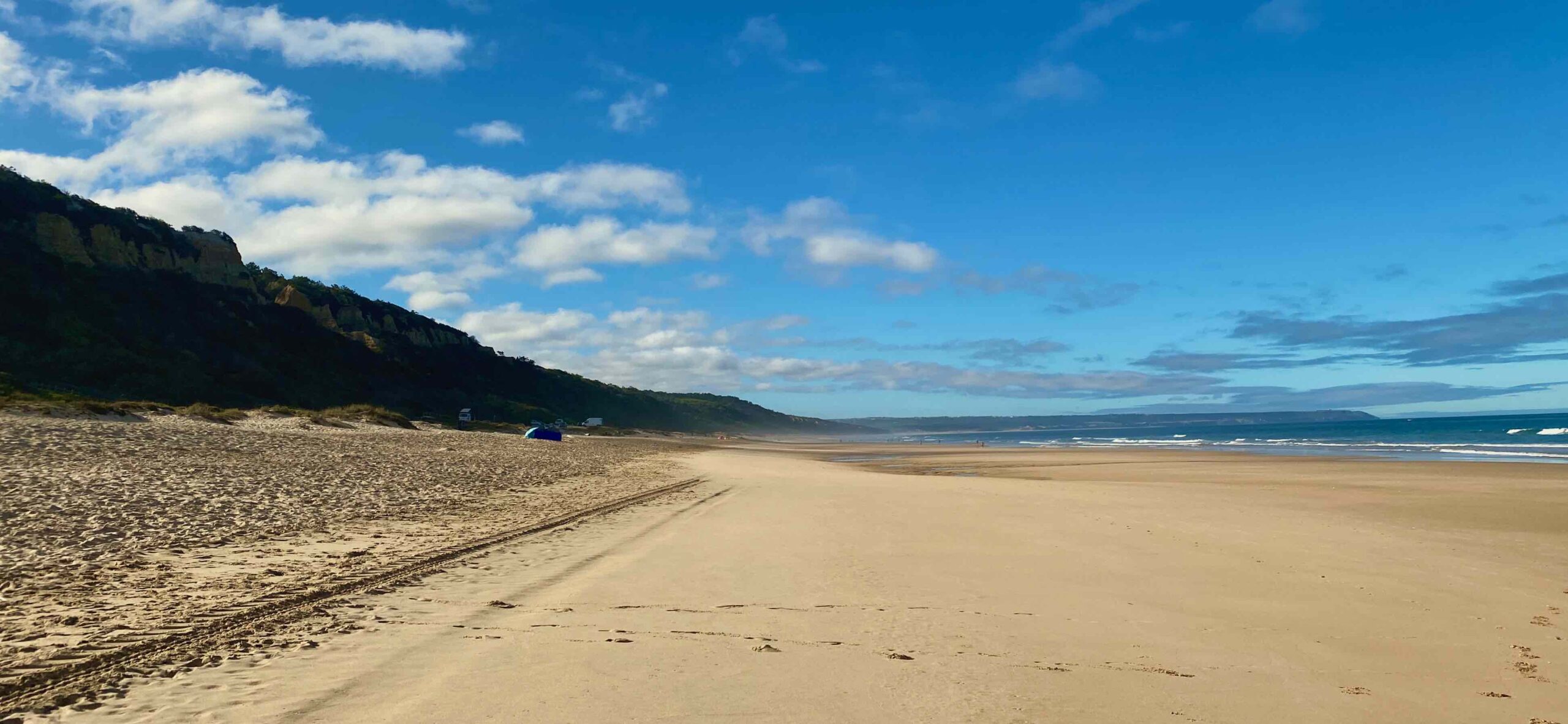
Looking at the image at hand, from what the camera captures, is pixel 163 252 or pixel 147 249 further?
pixel 163 252

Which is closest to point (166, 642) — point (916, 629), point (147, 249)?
point (916, 629)

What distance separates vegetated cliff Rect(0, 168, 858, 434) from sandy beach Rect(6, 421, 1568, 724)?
3733cm

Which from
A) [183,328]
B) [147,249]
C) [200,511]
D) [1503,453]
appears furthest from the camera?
[147,249]

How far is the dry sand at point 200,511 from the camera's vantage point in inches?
277

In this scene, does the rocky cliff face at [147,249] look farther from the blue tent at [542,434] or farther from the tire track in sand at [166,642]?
the tire track in sand at [166,642]

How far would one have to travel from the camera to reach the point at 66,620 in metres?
6.26

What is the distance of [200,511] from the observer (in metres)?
11.9

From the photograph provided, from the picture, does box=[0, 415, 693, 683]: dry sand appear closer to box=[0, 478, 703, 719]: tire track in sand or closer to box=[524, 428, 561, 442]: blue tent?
box=[0, 478, 703, 719]: tire track in sand

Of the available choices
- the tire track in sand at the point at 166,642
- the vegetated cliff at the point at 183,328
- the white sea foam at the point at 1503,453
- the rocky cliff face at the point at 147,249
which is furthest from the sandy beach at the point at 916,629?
the rocky cliff face at the point at 147,249

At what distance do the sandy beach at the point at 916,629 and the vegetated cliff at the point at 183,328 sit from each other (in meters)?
37.3

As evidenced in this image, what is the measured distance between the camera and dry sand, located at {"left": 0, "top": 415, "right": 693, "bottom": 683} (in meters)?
7.02

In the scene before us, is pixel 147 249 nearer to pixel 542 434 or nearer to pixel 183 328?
pixel 183 328

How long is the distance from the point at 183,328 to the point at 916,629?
6130 cm

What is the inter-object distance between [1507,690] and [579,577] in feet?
26.8
